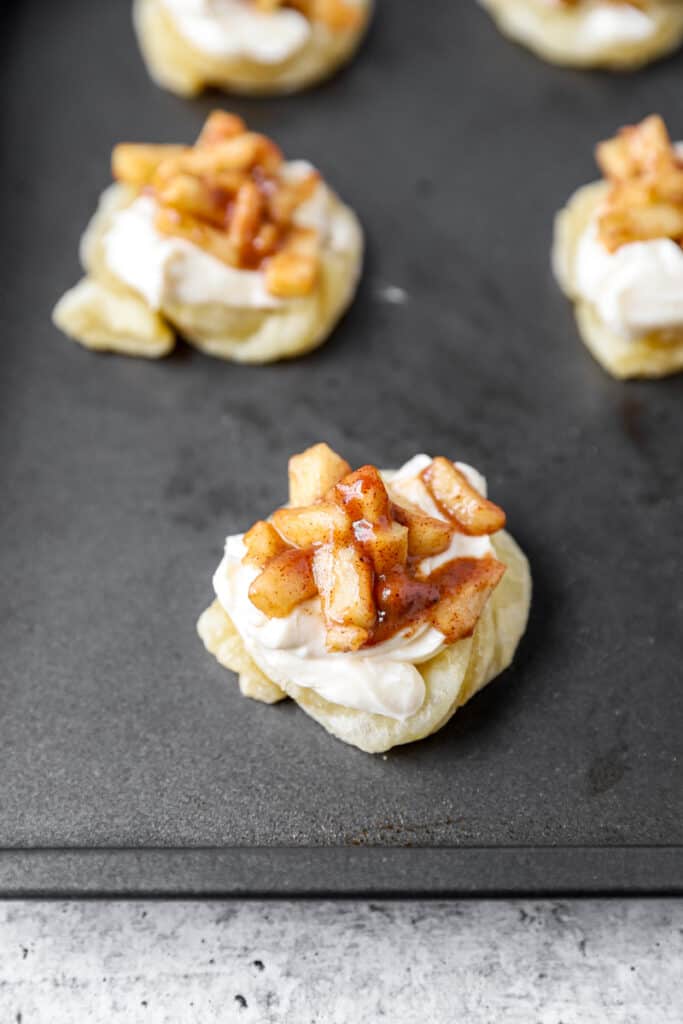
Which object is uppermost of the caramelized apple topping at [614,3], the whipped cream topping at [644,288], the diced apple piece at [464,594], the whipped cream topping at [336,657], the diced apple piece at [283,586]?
the caramelized apple topping at [614,3]

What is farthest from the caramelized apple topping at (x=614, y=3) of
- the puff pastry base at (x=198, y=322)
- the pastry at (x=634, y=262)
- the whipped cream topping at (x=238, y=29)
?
the puff pastry base at (x=198, y=322)

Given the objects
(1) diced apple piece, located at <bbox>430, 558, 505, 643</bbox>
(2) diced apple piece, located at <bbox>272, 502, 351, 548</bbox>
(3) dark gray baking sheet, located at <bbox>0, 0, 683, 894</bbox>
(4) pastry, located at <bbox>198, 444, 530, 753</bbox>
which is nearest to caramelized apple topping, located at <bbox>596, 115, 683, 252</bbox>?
(3) dark gray baking sheet, located at <bbox>0, 0, 683, 894</bbox>

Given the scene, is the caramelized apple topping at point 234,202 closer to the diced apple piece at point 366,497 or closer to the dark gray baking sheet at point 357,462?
the dark gray baking sheet at point 357,462

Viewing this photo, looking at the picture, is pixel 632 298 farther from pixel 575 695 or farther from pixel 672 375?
pixel 575 695

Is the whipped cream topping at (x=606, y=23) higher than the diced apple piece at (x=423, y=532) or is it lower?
higher

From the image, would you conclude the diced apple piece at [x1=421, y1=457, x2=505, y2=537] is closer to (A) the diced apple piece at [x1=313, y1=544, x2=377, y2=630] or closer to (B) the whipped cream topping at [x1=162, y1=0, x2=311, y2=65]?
(A) the diced apple piece at [x1=313, y1=544, x2=377, y2=630]

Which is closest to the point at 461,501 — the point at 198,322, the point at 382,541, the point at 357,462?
the point at 382,541
